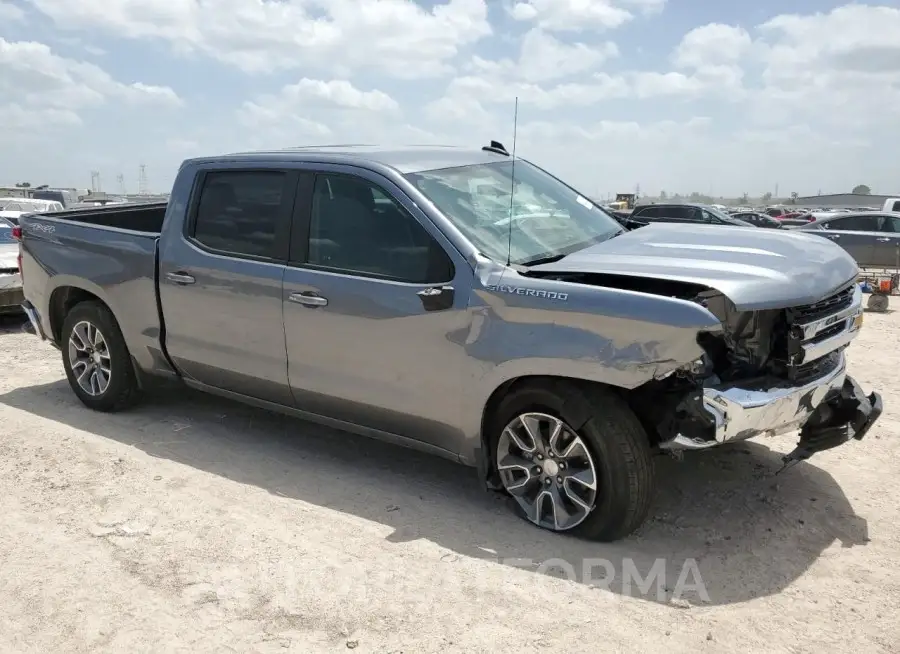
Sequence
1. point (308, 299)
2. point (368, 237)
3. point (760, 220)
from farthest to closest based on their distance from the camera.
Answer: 1. point (760, 220)
2. point (308, 299)
3. point (368, 237)

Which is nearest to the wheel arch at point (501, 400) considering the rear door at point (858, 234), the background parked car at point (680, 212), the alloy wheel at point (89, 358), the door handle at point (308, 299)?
the door handle at point (308, 299)

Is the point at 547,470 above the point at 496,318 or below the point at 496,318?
below

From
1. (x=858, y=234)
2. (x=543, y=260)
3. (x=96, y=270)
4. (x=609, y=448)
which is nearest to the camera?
(x=609, y=448)

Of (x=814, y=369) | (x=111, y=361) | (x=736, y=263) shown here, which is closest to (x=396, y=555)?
(x=736, y=263)

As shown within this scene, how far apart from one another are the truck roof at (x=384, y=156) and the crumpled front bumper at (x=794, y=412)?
2.06 meters

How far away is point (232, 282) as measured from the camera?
15.9 ft

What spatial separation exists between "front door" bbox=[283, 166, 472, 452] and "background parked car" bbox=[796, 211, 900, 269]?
49.0 ft

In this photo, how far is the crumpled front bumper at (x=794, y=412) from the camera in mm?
3439

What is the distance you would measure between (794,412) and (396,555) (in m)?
1.96

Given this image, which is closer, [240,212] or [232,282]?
[232,282]

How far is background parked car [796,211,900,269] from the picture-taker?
54.7 ft

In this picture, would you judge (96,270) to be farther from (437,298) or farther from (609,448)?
(609,448)

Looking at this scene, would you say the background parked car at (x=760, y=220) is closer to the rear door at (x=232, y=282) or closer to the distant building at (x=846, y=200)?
the rear door at (x=232, y=282)

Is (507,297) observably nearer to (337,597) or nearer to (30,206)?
(337,597)
